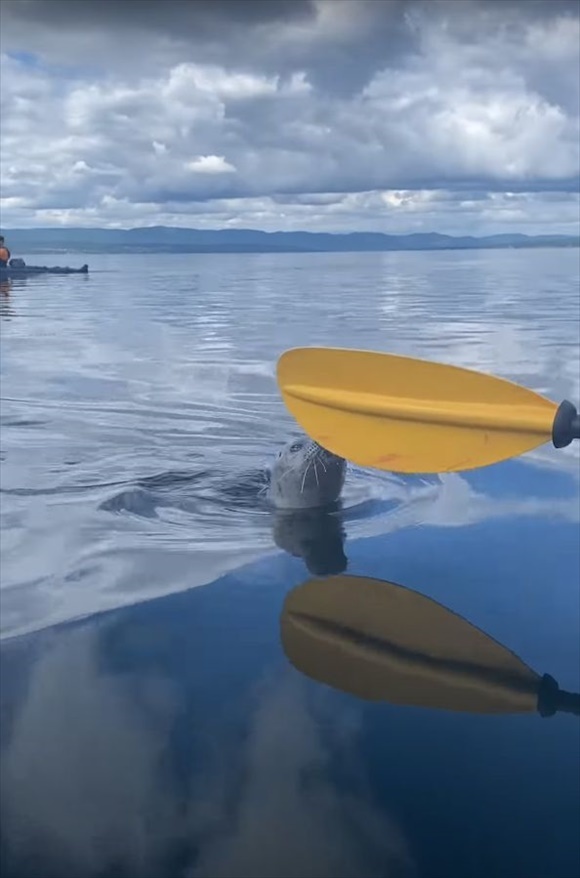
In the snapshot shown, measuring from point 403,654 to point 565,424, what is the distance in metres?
1.57

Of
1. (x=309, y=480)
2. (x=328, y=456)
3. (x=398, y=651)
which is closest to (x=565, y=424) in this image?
(x=398, y=651)

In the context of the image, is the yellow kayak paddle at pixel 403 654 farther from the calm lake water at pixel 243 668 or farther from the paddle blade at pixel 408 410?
the paddle blade at pixel 408 410

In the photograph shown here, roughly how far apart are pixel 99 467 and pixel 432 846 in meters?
5.25

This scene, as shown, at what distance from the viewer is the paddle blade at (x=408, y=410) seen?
18.8 ft

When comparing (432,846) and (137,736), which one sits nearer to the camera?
(432,846)

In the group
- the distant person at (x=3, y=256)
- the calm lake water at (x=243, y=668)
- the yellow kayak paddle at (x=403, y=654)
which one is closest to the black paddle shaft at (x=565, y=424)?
the calm lake water at (x=243, y=668)

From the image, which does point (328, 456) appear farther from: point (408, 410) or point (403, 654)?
point (403, 654)

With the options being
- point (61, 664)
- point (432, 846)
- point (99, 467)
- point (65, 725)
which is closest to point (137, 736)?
point (65, 725)

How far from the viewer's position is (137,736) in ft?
12.8

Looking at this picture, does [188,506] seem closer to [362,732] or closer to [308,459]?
[308,459]

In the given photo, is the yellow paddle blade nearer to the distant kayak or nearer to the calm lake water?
the calm lake water

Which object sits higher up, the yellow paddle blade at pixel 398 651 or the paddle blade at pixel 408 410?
the paddle blade at pixel 408 410

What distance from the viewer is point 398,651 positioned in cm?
461

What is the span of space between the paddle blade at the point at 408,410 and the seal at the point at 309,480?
1.73 ft
